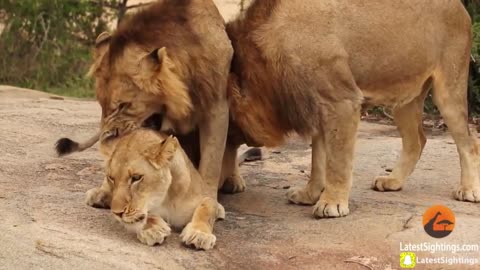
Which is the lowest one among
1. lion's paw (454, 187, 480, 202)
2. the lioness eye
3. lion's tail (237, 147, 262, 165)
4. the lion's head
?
lion's tail (237, 147, 262, 165)

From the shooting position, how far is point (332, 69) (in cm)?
537

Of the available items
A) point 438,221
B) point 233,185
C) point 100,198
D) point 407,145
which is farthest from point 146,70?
point 407,145

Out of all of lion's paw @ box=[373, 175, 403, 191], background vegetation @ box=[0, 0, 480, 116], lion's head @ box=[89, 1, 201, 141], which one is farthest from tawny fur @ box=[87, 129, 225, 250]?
background vegetation @ box=[0, 0, 480, 116]

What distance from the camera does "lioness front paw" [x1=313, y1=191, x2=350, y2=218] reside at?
17.6 feet

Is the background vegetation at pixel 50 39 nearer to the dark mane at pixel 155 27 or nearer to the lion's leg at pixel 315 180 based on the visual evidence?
the lion's leg at pixel 315 180

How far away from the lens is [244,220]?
211 inches

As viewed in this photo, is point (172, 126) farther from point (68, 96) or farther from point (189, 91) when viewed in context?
point (68, 96)

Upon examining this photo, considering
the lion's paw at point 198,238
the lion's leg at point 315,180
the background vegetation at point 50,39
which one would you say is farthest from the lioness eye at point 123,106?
the background vegetation at point 50,39

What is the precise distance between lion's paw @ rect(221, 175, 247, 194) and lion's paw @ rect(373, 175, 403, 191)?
89cm

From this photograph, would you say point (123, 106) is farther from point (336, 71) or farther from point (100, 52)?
point (336, 71)

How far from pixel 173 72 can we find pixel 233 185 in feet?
4.02

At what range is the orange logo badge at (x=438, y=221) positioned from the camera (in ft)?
16.6

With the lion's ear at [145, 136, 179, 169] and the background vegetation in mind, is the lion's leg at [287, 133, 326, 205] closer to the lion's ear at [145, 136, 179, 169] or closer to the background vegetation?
the lion's ear at [145, 136, 179, 169]

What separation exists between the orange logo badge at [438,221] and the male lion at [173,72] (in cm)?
118
